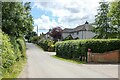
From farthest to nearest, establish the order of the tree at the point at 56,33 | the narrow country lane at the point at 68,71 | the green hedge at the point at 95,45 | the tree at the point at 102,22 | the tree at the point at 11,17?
the tree at the point at 56,33 → the tree at the point at 102,22 → the green hedge at the point at 95,45 → the tree at the point at 11,17 → the narrow country lane at the point at 68,71

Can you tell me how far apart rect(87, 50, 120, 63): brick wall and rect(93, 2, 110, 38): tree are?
35.1m

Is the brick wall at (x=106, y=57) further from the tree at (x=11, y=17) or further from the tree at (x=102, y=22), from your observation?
the tree at (x=102, y=22)

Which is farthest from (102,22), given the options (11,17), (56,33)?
(11,17)

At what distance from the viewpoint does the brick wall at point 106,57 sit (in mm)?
30844

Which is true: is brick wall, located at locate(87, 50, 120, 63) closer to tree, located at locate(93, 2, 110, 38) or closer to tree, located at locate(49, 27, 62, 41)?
tree, located at locate(93, 2, 110, 38)

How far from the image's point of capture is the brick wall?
30.8m

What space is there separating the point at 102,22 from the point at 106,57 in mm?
38023

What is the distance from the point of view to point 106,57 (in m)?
30.9

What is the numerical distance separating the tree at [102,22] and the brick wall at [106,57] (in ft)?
115

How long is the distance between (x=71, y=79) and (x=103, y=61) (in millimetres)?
16251

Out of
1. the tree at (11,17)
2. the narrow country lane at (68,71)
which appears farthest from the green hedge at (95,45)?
the tree at (11,17)

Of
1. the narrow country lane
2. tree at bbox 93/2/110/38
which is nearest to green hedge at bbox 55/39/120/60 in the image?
the narrow country lane

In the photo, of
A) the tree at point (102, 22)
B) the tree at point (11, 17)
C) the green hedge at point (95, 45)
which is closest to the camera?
the tree at point (11, 17)

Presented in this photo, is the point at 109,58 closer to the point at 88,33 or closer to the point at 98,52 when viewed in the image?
the point at 98,52
